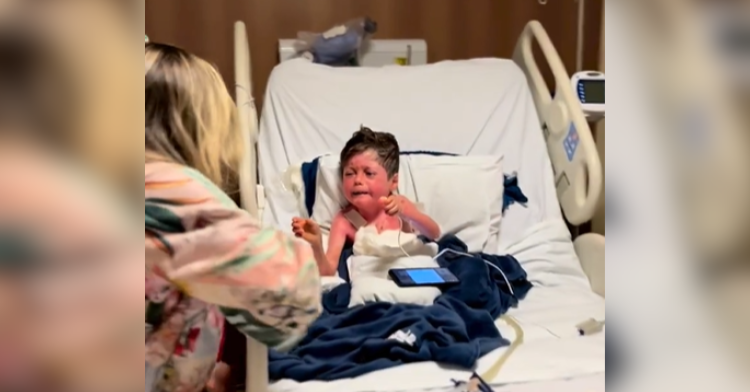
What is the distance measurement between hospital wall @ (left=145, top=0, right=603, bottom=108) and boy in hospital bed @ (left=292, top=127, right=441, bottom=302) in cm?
74

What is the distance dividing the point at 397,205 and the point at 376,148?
6.3 inches

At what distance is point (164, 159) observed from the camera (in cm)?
95

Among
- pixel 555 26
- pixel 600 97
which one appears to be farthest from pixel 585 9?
pixel 600 97

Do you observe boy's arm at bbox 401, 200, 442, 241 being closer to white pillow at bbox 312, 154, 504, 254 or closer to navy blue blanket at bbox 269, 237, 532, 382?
white pillow at bbox 312, 154, 504, 254

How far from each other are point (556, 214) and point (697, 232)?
61.6 inches

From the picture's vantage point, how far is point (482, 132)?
6.96ft

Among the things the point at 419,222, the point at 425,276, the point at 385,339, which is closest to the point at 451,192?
the point at 419,222

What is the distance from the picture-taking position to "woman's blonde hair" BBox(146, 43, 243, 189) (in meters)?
0.97

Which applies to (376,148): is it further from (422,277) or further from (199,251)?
(199,251)

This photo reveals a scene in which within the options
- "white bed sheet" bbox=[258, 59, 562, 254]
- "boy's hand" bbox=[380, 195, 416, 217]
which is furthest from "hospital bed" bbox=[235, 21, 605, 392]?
"boy's hand" bbox=[380, 195, 416, 217]

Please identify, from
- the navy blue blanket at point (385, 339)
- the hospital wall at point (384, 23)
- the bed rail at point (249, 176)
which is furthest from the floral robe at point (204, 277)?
the hospital wall at point (384, 23)

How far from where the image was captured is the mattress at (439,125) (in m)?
1.90

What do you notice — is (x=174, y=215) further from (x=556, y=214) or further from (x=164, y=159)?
(x=556, y=214)

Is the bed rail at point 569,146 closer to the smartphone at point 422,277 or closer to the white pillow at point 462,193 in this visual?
the white pillow at point 462,193
